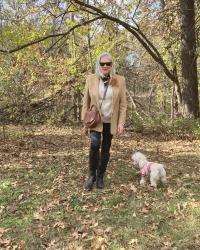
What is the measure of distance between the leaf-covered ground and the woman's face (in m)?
2.02

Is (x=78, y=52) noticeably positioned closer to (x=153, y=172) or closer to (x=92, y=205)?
(x=153, y=172)

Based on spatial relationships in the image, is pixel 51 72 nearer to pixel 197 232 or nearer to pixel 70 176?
pixel 70 176

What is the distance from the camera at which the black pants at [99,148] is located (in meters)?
6.82

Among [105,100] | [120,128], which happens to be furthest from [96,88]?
[120,128]

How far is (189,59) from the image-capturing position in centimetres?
1388

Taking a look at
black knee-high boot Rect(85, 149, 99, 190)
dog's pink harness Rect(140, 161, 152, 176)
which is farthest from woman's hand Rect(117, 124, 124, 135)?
dog's pink harness Rect(140, 161, 152, 176)

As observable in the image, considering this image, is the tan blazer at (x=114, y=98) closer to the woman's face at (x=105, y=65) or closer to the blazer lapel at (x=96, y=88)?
the blazer lapel at (x=96, y=88)

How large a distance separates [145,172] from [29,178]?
2.31 meters

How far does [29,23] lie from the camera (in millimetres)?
14164

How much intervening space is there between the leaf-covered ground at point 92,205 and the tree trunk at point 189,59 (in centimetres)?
387

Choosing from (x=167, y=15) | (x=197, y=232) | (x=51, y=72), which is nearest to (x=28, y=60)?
(x=51, y=72)

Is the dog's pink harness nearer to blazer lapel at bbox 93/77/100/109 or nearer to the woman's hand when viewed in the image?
the woman's hand

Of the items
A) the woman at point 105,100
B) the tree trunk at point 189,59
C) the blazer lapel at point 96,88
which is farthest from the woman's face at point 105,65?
the tree trunk at point 189,59

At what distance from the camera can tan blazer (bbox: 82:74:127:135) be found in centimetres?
672
